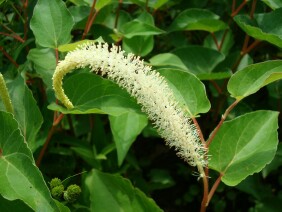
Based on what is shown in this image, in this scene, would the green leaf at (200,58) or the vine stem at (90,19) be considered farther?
the green leaf at (200,58)

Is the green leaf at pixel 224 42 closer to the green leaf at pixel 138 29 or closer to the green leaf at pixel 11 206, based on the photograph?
the green leaf at pixel 138 29

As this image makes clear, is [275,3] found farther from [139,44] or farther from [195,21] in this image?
[139,44]

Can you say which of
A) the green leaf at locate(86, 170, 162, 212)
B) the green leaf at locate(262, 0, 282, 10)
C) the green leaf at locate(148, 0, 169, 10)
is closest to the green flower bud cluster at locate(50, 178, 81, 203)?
the green leaf at locate(86, 170, 162, 212)

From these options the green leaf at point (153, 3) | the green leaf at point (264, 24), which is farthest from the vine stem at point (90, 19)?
the green leaf at point (264, 24)

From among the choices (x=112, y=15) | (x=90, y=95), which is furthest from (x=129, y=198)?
(x=112, y=15)

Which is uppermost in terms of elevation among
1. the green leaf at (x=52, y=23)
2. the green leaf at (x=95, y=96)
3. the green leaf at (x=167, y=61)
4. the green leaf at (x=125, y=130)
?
the green leaf at (x=52, y=23)

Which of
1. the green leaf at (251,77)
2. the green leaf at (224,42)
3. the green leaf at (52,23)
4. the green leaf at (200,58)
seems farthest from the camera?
the green leaf at (224,42)

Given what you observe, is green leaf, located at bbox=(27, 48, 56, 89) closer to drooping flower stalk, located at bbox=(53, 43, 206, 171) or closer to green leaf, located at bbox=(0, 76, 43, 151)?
green leaf, located at bbox=(0, 76, 43, 151)

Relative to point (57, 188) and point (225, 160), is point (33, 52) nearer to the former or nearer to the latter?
point (57, 188)
